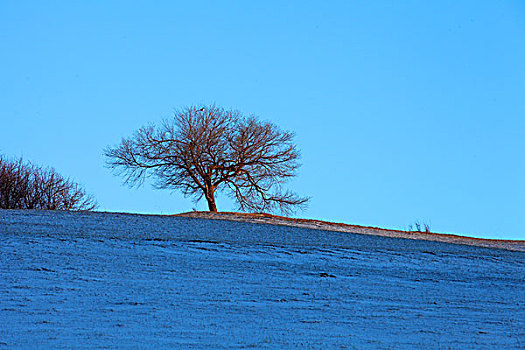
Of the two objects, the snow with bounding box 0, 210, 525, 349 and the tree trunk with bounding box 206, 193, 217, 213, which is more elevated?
the tree trunk with bounding box 206, 193, 217, 213

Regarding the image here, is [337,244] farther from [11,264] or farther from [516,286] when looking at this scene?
[11,264]

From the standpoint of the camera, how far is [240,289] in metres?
10.2

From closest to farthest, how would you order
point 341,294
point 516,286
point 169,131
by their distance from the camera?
point 341,294, point 516,286, point 169,131

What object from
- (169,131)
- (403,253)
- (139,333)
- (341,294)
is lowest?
(139,333)

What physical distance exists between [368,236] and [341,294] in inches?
266

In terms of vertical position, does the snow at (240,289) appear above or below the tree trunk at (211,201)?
below

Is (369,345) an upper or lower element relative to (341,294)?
lower

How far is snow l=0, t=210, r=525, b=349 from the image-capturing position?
7.81m

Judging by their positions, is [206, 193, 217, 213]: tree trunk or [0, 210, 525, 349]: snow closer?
[0, 210, 525, 349]: snow

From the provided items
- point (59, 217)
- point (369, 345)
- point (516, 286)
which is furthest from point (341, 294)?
point (59, 217)

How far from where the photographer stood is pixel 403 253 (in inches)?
572

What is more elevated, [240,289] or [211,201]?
[211,201]

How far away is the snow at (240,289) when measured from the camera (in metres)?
7.81

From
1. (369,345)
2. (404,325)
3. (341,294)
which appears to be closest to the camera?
(369,345)
